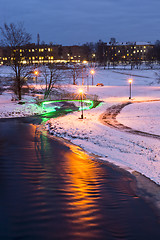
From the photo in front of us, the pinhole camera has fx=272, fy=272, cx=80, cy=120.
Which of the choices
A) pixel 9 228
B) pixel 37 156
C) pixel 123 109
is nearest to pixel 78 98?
pixel 123 109

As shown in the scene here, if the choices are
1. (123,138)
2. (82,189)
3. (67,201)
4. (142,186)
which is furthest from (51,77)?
(67,201)

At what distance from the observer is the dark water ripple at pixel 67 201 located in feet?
32.4

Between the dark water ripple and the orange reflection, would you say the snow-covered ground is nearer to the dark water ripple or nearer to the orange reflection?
the dark water ripple

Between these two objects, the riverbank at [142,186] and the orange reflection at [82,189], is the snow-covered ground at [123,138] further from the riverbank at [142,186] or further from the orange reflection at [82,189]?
the orange reflection at [82,189]

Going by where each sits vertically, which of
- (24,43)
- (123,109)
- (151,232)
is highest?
(24,43)

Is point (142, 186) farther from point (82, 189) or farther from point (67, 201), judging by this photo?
point (67, 201)

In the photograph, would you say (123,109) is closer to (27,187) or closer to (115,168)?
(115,168)

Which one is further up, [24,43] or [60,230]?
[24,43]

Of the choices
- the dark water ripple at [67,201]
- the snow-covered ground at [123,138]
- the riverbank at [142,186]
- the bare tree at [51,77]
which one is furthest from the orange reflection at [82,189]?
the bare tree at [51,77]

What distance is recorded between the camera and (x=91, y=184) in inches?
547

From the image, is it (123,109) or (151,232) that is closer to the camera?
(151,232)

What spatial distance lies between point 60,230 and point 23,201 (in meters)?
2.78

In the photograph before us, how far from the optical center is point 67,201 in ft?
39.6

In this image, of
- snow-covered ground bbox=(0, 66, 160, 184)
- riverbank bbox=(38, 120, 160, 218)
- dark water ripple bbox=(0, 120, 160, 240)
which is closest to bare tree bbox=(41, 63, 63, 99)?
snow-covered ground bbox=(0, 66, 160, 184)
